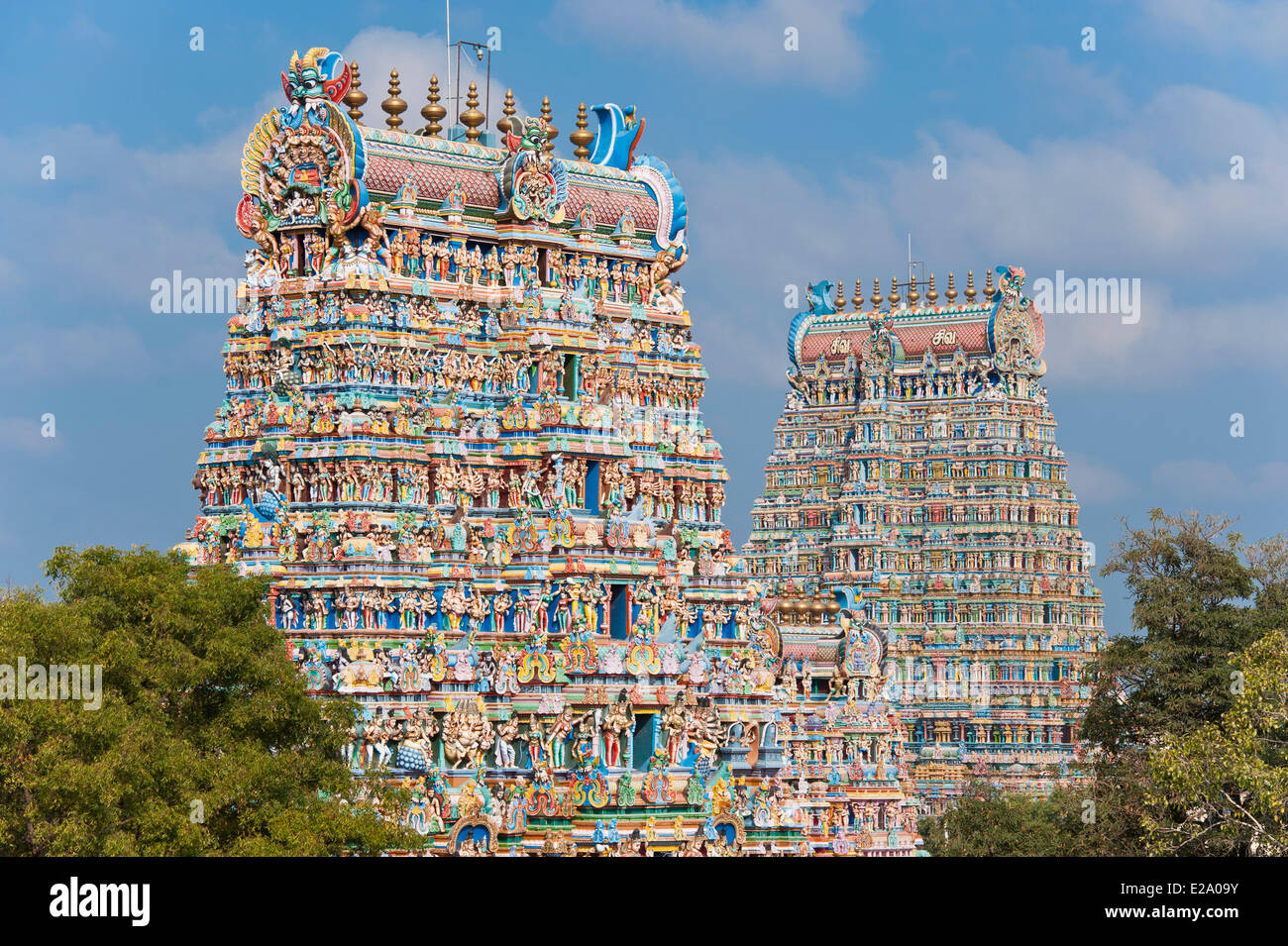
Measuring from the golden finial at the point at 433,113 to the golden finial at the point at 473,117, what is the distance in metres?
0.86

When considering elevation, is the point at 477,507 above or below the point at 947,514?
below

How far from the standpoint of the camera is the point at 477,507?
252ft

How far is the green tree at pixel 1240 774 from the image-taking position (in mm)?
61062

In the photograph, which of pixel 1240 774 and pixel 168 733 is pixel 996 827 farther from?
pixel 168 733

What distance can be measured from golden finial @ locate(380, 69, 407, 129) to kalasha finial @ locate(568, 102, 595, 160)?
8.39 metres

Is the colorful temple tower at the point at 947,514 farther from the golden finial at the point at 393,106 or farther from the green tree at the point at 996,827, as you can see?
the golden finial at the point at 393,106

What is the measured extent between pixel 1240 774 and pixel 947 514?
3201 inches

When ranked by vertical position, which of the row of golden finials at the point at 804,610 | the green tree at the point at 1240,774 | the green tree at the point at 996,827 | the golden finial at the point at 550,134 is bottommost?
the green tree at the point at 996,827

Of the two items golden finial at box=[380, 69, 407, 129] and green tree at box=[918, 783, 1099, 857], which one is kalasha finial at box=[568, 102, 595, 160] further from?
green tree at box=[918, 783, 1099, 857]

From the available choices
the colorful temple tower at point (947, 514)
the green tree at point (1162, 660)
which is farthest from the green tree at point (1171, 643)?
the colorful temple tower at point (947, 514)

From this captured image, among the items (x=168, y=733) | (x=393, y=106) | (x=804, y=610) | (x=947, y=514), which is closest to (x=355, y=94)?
(x=393, y=106)

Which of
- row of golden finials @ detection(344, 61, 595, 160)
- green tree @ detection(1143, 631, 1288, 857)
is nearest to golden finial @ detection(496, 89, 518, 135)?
row of golden finials @ detection(344, 61, 595, 160)

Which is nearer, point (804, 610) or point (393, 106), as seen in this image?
point (393, 106)
